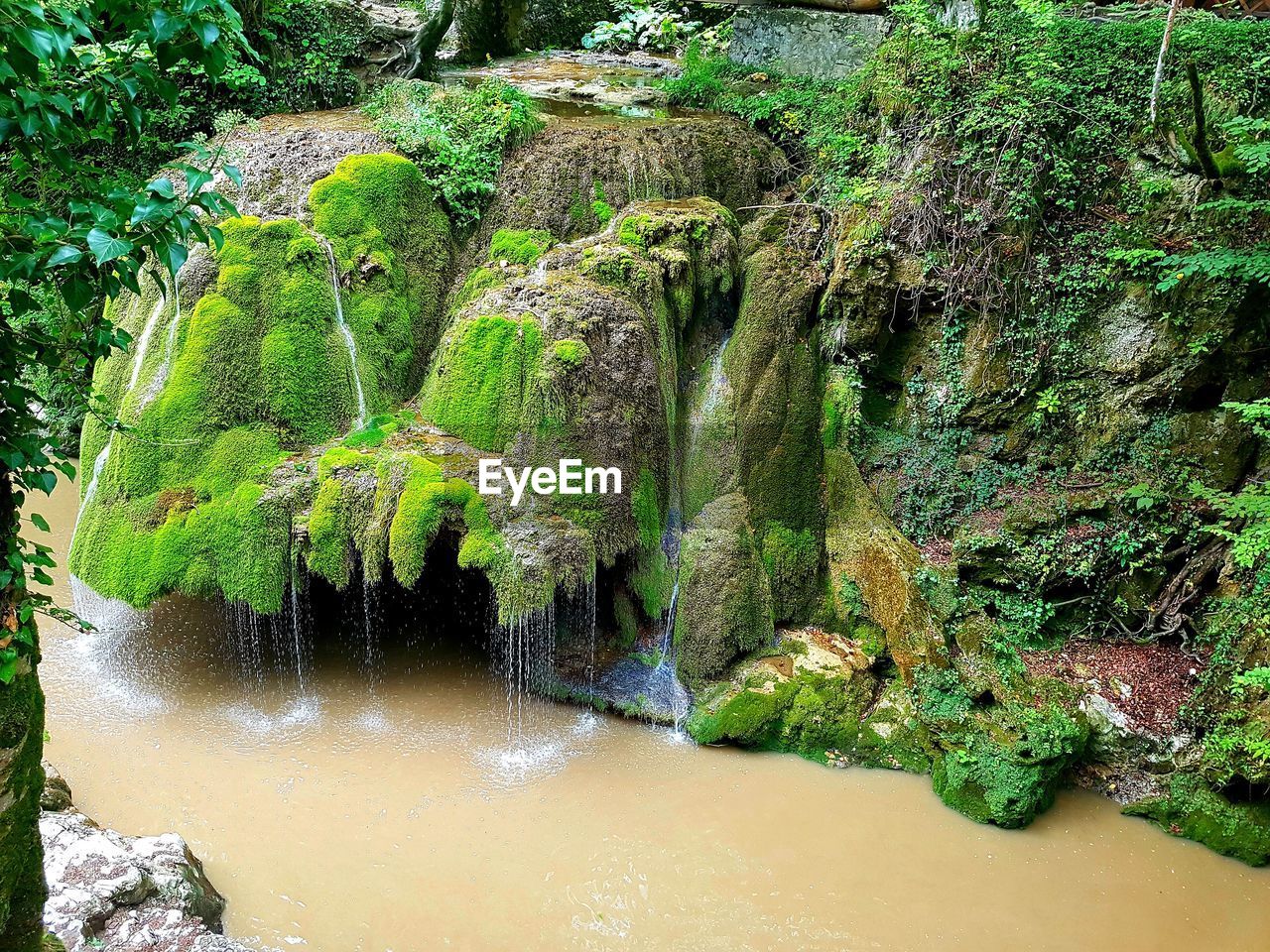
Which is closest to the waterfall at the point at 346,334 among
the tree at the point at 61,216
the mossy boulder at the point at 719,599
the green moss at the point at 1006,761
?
the mossy boulder at the point at 719,599

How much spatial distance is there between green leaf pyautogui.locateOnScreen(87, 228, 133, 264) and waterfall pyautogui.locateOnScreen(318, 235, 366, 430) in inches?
220

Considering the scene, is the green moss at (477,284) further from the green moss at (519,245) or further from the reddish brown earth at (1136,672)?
the reddish brown earth at (1136,672)

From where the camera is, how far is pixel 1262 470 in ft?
23.8

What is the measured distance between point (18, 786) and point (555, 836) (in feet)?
12.1

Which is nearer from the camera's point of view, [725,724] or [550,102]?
[725,724]

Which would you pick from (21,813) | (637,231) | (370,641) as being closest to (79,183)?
(21,813)

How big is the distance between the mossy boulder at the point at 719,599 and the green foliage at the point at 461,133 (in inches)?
156

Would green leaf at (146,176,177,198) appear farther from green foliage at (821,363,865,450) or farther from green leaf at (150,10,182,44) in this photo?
green foliage at (821,363,865,450)

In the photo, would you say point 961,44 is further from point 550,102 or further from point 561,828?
point 561,828

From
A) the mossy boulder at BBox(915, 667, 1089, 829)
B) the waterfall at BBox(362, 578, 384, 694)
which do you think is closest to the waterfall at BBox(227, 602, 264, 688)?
the waterfall at BBox(362, 578, 384, 694)

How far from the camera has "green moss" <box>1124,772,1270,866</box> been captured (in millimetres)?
6199

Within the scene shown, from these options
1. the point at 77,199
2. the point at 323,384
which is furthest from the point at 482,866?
the point at 77,199

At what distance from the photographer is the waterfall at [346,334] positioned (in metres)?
7.74

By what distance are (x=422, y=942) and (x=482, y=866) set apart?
2.10 feet
